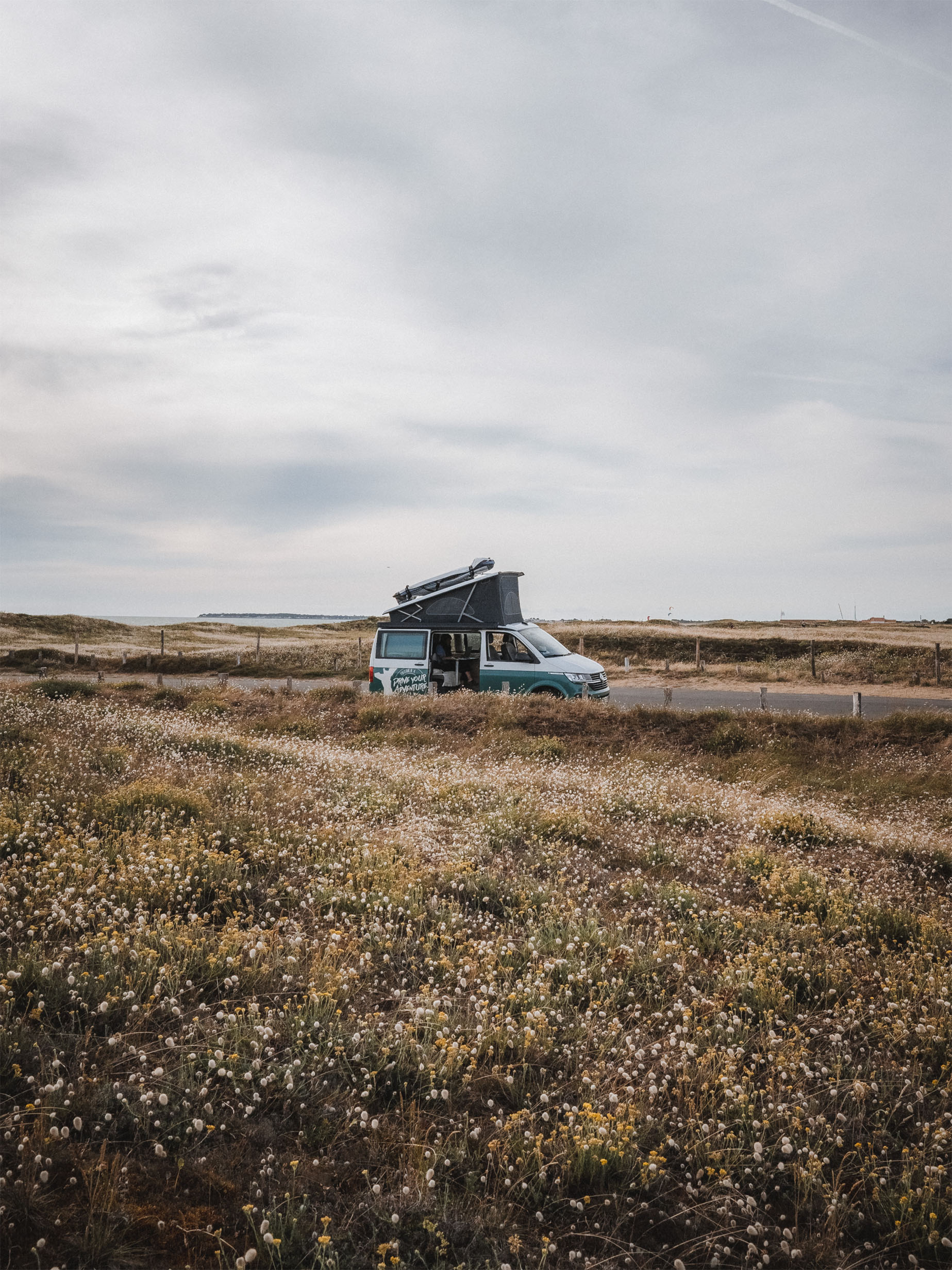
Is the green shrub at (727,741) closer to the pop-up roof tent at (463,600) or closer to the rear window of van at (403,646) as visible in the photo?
the pop-up roof tent at (463,600)

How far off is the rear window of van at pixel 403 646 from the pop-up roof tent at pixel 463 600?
259 millimetres

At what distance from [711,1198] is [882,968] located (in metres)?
3.51

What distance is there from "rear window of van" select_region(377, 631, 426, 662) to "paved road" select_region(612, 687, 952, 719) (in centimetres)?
685

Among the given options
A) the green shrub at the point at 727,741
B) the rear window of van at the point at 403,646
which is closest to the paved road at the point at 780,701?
the green shrub at the point at 727,741

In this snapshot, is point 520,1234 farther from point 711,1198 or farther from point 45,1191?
point 45,1191

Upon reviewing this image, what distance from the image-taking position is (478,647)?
1991 cm

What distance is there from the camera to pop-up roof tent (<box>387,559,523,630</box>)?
18.3 meters

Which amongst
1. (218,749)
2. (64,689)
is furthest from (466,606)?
(64,689)

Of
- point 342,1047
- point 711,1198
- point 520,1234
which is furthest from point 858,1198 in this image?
point 342,1047

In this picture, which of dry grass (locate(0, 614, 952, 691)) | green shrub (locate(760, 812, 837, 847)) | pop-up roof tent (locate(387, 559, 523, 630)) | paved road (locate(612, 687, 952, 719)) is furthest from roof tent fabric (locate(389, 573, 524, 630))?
dry grass (locate(0, 614, 952, 691))

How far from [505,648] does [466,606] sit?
149 cm

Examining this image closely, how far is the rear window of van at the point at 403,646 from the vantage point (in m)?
19.1

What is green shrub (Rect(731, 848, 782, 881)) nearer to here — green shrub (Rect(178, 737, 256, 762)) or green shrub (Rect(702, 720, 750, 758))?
green shrub (Rect(702, 720, 750, 758))

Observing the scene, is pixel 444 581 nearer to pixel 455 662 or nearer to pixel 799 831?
pixel 455 662
